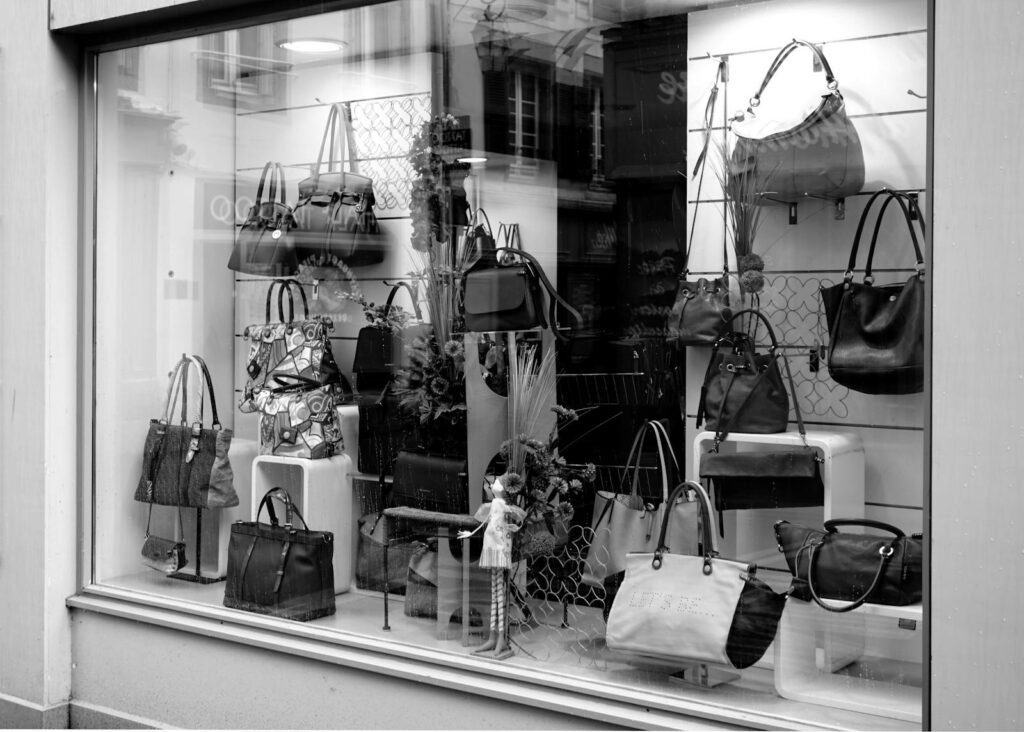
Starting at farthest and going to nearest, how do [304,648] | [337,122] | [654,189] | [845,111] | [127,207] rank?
[127,207] < [337,122] < [304,648] < [654,189] < [845,111]

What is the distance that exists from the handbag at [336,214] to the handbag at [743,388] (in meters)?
1.42

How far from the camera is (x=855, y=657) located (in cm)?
332

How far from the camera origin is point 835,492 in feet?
11.2

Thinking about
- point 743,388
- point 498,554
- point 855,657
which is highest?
point 743,388

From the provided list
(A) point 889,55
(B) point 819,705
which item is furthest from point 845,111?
(B) point 819,705

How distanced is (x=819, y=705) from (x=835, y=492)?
60 centimetres

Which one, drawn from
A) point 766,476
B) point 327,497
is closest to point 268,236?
point 327,497

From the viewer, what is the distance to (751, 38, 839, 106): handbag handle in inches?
136

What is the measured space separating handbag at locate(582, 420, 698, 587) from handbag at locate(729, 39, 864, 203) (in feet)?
2.74

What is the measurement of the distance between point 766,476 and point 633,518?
47 centimetres

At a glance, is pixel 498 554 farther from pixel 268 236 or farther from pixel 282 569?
pixel 268 236

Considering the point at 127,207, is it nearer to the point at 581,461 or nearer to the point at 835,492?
the point at 581,461

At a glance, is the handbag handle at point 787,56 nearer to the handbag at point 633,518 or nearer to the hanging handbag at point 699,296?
the hanging handbag at point 699,296

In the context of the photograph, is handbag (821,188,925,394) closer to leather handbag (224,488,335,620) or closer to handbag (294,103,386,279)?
handbag (294,103,386,279)
